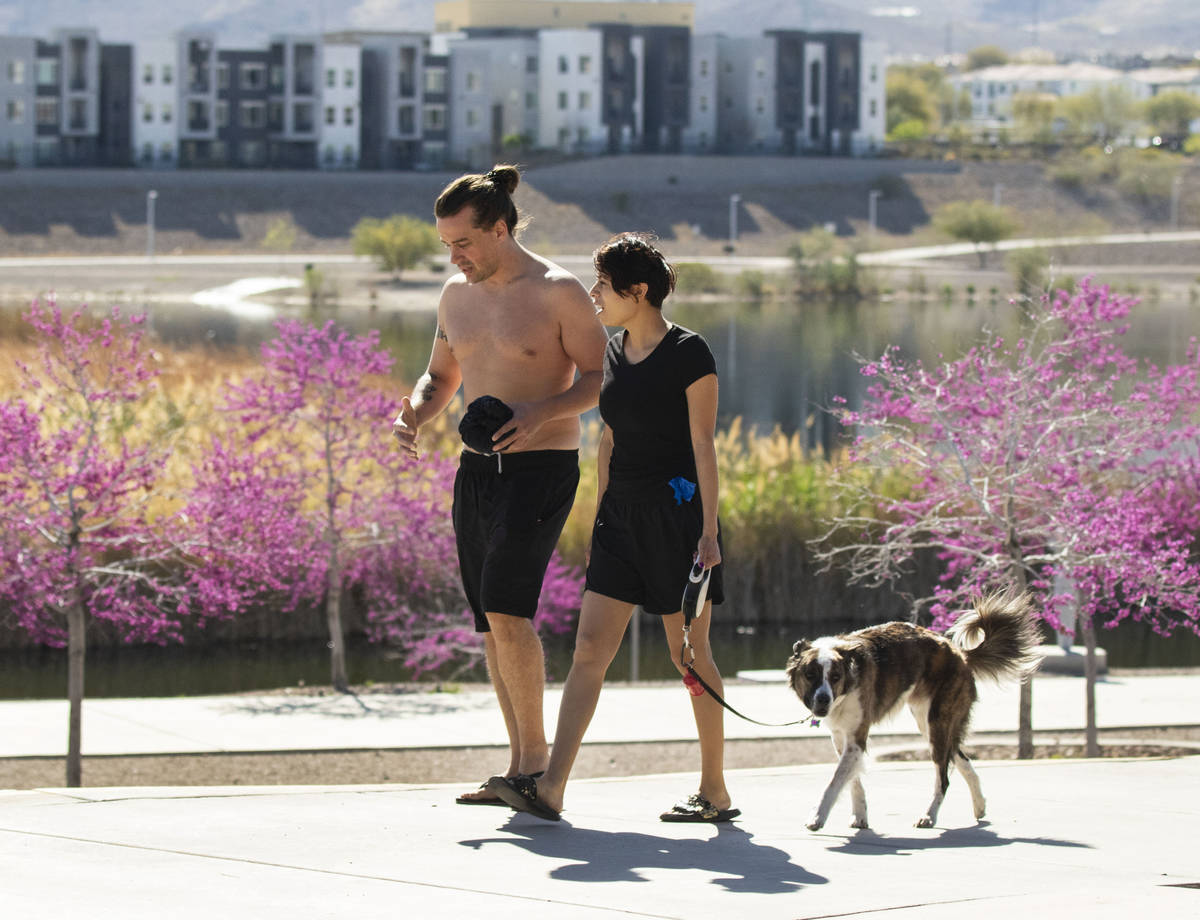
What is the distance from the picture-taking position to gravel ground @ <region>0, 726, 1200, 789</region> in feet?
33.8

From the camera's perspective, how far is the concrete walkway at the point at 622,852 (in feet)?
15.4

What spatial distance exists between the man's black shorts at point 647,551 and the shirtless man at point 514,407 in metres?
0.23

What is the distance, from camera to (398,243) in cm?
7531

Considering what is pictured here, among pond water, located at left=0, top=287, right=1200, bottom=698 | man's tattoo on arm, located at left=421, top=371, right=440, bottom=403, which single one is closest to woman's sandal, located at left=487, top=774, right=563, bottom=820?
man's tattoo on arm, located at left=421, top=371, right=440, bottom=403

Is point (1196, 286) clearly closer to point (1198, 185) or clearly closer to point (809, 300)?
point (809, 300)

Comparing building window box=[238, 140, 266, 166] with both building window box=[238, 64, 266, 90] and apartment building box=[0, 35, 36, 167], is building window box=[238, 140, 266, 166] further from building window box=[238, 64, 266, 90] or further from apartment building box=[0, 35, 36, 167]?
apartment building box=[0, 35, 36, 167]

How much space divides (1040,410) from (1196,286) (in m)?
75.0

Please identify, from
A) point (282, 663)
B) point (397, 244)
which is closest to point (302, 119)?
point (397, 244)

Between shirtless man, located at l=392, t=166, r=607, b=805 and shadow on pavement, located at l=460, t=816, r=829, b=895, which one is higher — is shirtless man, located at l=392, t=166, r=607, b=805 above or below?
above

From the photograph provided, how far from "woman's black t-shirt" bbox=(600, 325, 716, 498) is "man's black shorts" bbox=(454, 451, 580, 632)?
10.1 inches

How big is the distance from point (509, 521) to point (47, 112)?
320ft

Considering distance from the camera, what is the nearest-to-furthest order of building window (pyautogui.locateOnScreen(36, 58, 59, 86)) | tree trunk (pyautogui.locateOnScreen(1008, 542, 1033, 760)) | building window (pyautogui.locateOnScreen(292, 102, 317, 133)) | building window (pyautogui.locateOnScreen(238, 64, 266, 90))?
1. tree trunk (pyautogui.locateOnScreen(1008, 542, 1033, 760))
2. building window (pyautogui.locateOnScreen(36, 58, 59, 86))
3. building window (pyautogui.locateOnScreen(238, 64, 266, 90))
4. building window (pyautogui.locateOnScreen(292, 102, 317, 133))

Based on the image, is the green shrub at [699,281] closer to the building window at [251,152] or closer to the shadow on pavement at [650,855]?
the building window at [251,152]

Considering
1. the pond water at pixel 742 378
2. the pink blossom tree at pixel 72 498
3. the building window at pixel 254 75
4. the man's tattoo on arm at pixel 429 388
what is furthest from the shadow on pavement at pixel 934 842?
the building window at pixel 254 75
